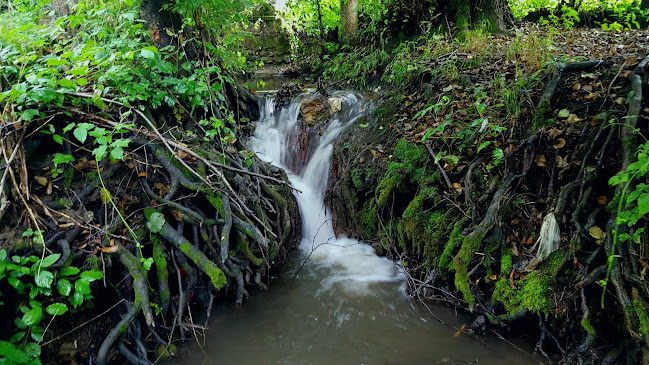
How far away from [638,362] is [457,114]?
9.39ft

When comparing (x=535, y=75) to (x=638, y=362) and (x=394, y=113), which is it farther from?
(x=638, y=362)

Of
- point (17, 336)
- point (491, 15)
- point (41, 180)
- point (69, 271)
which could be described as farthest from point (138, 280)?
point (491, 15)

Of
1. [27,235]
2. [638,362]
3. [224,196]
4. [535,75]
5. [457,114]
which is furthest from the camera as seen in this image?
[457,114]

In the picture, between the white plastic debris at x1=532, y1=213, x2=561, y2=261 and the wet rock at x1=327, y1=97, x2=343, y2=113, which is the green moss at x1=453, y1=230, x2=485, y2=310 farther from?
the wet rock at x1=327, y1=97, x2=343, y2=113

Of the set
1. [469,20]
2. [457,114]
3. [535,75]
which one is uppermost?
[469,20]

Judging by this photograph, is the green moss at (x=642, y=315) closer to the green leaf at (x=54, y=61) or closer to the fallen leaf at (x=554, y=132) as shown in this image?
the fallen leaf at (x=554, y=132)

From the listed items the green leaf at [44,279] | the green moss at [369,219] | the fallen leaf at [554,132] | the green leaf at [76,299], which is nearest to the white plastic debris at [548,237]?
the fallen leaf at [554,132]

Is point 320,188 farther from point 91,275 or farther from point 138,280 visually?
point 91,275

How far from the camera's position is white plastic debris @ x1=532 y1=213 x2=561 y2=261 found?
282 cm

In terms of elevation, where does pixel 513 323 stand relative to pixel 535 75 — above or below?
below

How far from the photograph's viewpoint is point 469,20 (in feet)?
22.6

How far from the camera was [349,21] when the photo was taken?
975 cm

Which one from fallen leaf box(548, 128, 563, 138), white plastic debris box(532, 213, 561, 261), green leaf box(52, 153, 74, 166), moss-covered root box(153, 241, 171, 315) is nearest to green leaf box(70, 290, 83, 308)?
moss-covered root box(153, 241, 171, 315)

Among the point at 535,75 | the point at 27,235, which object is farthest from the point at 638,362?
the point at 27,235
